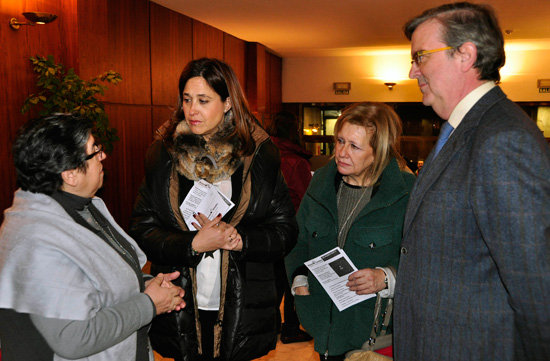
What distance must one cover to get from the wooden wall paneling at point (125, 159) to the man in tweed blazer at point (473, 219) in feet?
14.9

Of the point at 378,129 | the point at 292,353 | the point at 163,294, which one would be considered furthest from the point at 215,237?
the point at 292,353

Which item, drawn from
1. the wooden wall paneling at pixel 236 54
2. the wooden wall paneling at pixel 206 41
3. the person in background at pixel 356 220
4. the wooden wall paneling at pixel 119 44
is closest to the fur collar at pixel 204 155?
the person in background at pixel 356 220

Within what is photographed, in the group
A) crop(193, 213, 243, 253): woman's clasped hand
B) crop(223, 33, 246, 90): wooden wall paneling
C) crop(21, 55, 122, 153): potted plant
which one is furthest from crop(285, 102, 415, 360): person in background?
crop(223, 33, 246, 90): wooden wall paneling

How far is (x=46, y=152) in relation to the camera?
134 cm

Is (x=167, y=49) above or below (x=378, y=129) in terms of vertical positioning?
above

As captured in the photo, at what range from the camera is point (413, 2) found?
6.68m

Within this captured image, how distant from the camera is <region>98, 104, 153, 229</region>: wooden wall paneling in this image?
558 centimetres

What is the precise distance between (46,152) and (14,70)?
3455 millimetres

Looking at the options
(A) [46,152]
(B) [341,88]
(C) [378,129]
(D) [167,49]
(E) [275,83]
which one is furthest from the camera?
(B) [341,88]

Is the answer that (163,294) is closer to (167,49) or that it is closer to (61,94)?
(61,94)

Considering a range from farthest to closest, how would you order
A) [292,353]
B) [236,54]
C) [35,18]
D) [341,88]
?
[341,88]
[236,54]
[35,18]
[292,353]

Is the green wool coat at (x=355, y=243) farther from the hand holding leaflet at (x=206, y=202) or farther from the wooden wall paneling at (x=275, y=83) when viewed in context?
the wooden wall paneling at (x=275, y=83)

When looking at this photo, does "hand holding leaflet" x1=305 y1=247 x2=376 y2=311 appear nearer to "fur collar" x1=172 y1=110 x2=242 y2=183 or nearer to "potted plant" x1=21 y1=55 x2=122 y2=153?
"fur collar" x1=172 y1=110 x2=242 y2=183

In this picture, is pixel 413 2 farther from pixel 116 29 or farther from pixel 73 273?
pixel 73 273
